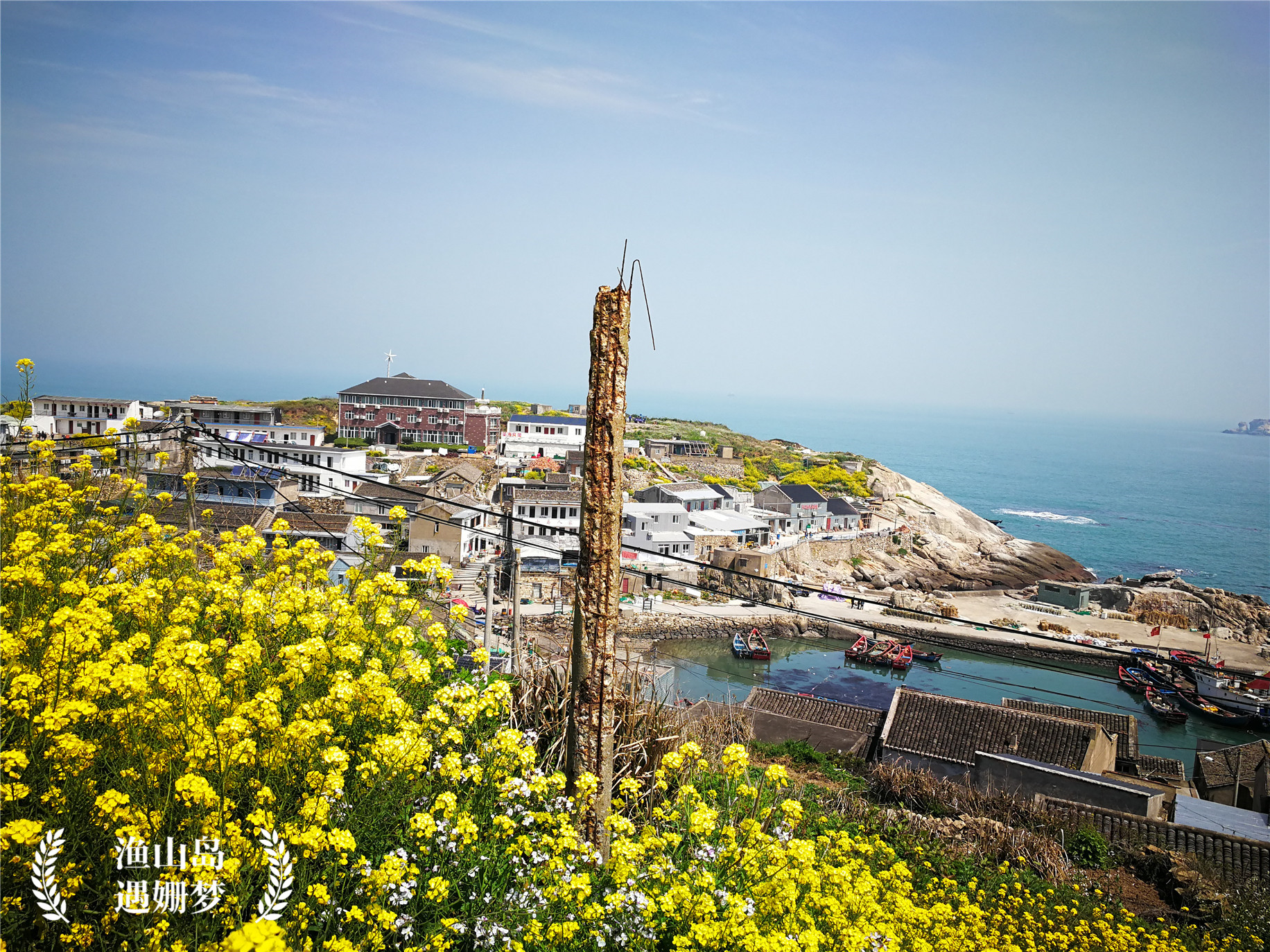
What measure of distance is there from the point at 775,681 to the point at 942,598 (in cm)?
1732

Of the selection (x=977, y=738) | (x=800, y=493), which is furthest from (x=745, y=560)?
(x=977, y=738)

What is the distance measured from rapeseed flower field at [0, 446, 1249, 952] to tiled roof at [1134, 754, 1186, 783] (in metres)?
14.5

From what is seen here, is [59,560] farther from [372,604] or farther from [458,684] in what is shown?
[458,684]

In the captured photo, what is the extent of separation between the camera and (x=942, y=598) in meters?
41.9

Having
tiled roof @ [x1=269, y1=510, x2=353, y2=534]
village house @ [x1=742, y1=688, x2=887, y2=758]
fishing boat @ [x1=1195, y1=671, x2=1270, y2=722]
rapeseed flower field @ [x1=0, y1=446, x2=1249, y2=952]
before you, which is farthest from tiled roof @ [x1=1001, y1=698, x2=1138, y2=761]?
tiled roof @ [x1=269, y1=510, x2=353, y2=534]

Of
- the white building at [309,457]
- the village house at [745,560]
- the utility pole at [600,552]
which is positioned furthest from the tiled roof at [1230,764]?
the white building at [309,457]

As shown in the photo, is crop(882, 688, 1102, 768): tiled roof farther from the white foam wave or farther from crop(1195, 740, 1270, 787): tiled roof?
the white foam wave

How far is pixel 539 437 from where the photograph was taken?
53344 mm

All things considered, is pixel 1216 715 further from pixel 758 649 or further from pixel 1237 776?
pixel 758 649

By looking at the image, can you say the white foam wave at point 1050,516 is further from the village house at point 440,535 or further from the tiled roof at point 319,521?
the tiled roof at point 319,521

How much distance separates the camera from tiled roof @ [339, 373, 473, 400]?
2072 inches

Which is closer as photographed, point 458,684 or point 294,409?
point 458,684

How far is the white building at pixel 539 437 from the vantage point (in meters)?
51.7

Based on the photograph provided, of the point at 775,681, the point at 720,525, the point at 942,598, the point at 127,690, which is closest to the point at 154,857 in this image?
the point at 127,690
